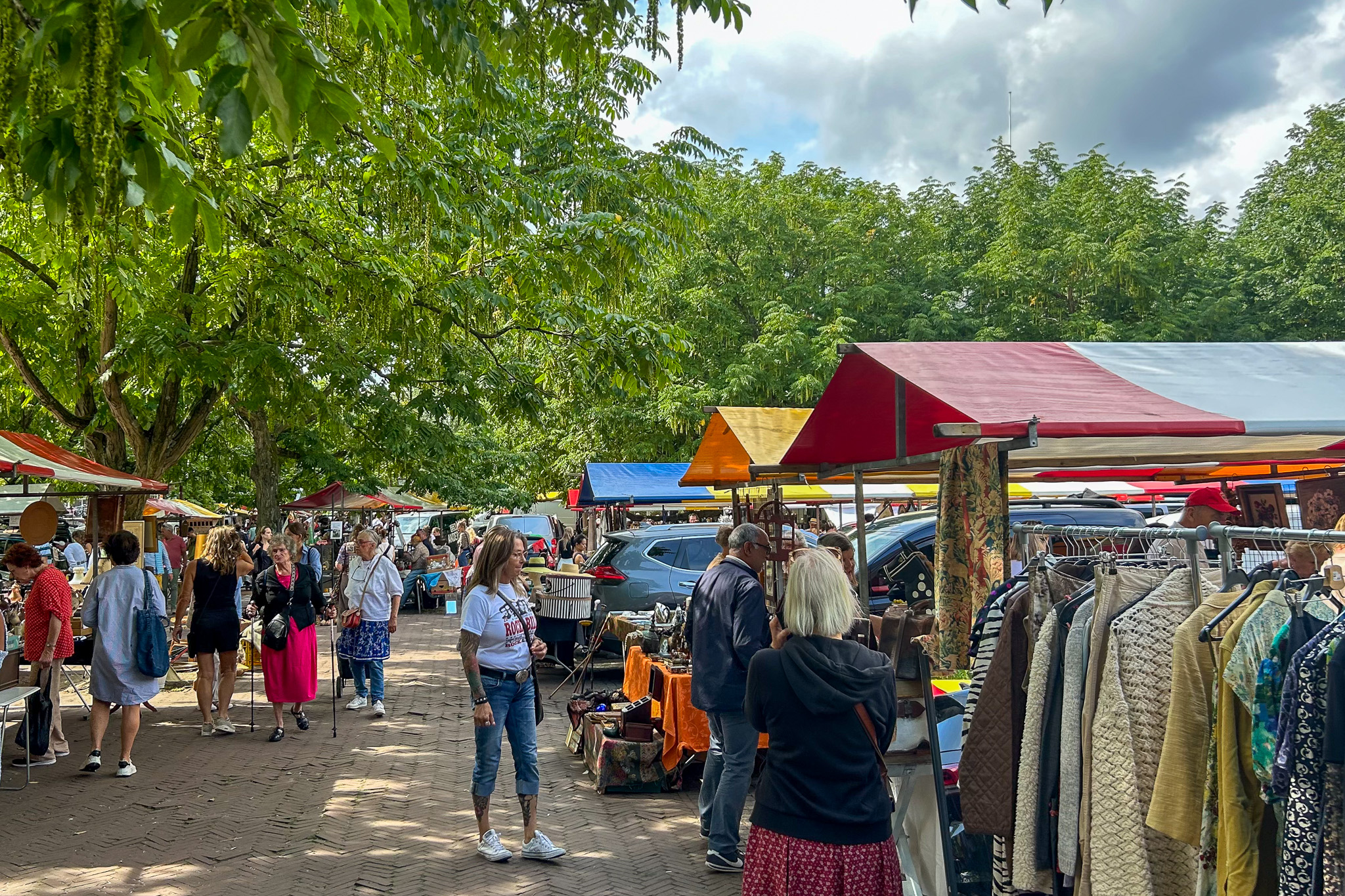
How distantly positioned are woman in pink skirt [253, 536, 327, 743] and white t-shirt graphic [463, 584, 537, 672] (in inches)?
168

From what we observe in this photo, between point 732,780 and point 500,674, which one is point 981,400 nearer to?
point 732,780

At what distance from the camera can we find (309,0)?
4711mm

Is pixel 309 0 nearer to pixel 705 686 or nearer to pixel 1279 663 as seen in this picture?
pixel 705 686

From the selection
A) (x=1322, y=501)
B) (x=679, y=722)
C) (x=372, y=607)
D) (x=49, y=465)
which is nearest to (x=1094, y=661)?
(x=679, y=722)

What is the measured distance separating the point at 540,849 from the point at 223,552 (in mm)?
4860

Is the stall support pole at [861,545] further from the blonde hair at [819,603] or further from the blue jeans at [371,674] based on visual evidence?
the blue jeans at [371,674]

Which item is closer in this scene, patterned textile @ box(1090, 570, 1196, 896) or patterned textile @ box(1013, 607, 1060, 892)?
patterned textile @ box(1090, 570, 1196, 896)

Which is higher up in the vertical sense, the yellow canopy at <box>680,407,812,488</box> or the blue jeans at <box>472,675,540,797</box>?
the yellow canopy at <box>680,407,812,488</box>

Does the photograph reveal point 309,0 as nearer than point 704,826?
Yes

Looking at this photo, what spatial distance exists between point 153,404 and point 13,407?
2.96 metres

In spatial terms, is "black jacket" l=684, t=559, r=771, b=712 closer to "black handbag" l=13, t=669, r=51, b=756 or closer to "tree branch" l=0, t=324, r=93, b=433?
"black handbag" l=13, t=669, r=51, b=756

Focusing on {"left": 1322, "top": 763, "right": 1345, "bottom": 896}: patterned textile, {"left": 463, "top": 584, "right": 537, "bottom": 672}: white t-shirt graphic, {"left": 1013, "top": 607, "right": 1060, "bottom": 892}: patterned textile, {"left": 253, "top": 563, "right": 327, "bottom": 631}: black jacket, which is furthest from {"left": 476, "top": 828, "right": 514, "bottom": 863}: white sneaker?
{"left": 1322, "top": 763, "right": 1345, "bottom": 896}: patterned textile

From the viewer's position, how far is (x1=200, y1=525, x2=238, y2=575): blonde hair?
926cm

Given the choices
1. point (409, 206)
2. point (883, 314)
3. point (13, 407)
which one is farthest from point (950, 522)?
point (883, 314)
